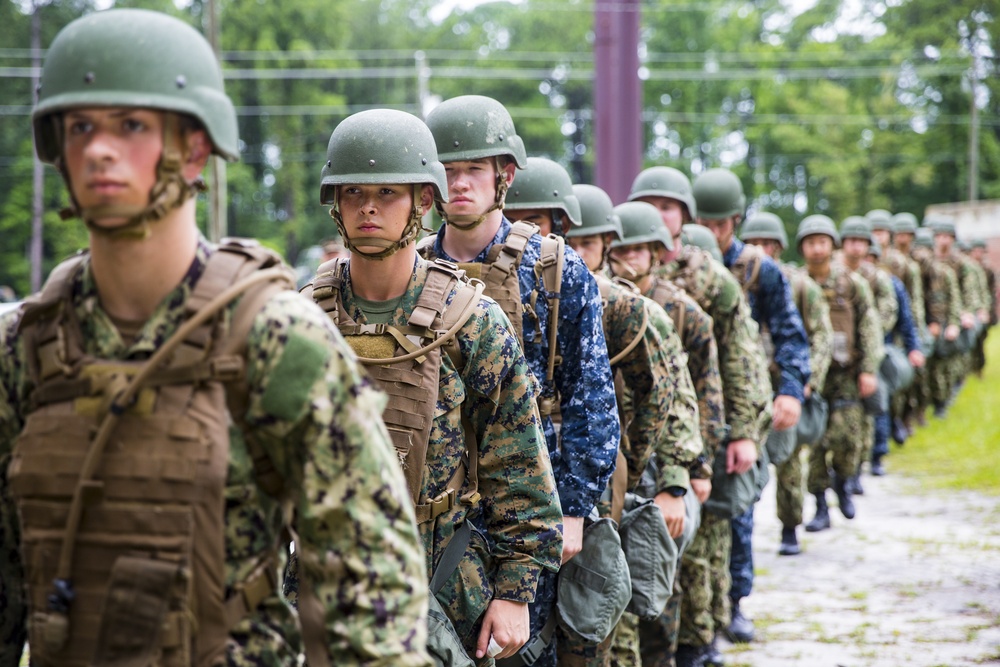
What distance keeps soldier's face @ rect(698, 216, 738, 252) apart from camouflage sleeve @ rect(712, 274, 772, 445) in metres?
1.41

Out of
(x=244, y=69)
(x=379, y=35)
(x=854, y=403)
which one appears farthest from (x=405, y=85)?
(x=854, y=403)

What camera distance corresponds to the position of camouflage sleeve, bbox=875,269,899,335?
46.5 ft

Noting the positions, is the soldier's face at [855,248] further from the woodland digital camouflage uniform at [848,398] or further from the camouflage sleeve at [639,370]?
the camouflage sleeve at [639,370]

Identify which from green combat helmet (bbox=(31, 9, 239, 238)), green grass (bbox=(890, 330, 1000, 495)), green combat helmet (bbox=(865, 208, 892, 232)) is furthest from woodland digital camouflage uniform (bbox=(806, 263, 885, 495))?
green combat helmet (bbox=(31, 9, 239, 238))

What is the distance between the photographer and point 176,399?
2.33 meters

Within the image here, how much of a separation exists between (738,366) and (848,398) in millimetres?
4584

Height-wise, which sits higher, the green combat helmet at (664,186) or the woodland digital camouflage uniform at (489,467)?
the green combat helmet at (664,186)

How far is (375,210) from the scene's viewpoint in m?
3.87

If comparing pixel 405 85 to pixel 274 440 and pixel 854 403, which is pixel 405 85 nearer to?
pixel 854 403

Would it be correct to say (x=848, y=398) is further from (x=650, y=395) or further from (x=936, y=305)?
(x=936, y=305)

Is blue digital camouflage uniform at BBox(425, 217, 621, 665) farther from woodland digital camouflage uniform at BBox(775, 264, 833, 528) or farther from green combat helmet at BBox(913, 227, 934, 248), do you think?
green combat helmet at BBox(913, 227, 934, 248)

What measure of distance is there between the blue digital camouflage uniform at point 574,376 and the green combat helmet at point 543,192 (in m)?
0.98

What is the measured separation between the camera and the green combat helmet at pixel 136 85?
2.33 m

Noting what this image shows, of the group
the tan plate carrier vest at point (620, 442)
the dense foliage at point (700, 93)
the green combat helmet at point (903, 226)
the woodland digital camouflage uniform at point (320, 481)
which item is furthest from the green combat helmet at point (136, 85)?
the dense foliage at point (700, 93)
